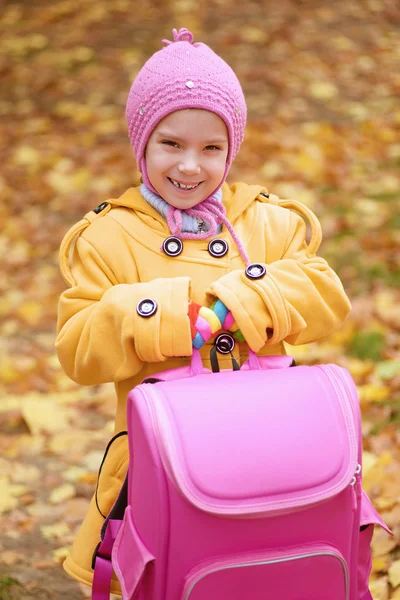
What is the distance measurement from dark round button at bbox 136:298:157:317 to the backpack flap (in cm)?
15

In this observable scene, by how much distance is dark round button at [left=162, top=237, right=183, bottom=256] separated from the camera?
2.05 m

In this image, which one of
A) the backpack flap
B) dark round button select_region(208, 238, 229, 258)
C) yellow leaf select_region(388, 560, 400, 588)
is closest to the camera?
the backpack flap

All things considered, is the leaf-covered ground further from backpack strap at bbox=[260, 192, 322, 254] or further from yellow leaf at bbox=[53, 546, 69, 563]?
backpack strap at bbox=[260, 192, 322, 254]

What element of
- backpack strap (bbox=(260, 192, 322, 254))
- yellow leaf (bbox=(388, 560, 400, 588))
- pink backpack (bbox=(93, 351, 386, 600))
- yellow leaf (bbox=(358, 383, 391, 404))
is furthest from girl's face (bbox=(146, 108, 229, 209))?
yellow leaf (bbox=(358, 383, 391, 404))

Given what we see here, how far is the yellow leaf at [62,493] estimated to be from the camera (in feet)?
10.6

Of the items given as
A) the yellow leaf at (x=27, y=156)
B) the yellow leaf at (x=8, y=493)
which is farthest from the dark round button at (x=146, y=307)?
the yellow leaf at (x=27, y=156)

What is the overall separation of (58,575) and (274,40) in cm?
474

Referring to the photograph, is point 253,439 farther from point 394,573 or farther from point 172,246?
point 394,573

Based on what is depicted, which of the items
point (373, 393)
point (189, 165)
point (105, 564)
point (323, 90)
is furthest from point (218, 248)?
point (323, 90)

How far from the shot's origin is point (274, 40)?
6.51m

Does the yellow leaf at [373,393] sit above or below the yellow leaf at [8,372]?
below

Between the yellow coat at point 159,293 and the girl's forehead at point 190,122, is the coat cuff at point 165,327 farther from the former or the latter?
the girl's forehead at point 190,122

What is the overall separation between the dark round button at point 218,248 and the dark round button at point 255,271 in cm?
12

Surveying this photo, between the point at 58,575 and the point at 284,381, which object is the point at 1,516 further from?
the point at 284,381
